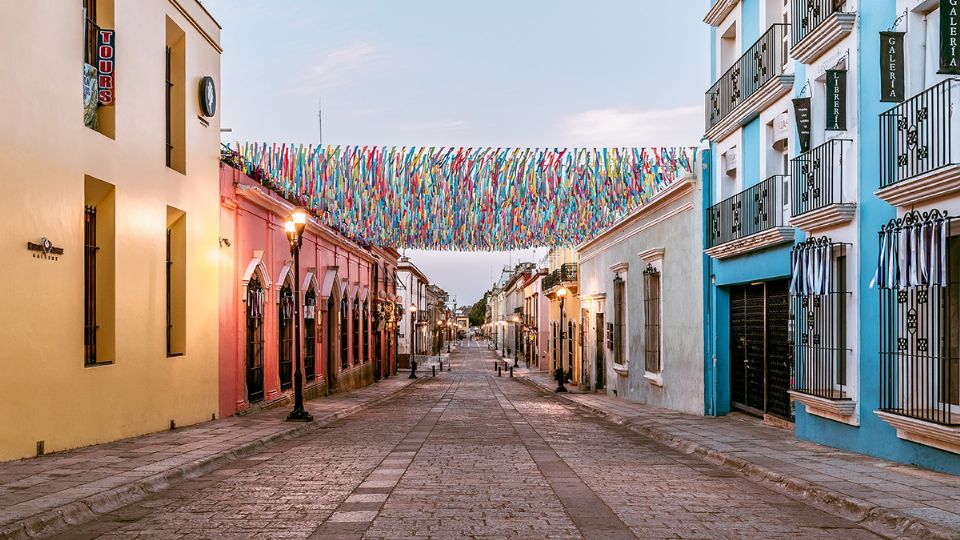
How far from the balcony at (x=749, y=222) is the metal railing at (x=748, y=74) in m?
1.80

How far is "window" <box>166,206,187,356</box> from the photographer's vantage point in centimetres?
1611

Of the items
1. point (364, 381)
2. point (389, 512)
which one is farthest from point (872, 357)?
point (364, 381)

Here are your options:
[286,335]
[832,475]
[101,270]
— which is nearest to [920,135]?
[832,475]

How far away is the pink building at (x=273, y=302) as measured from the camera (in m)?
18.6

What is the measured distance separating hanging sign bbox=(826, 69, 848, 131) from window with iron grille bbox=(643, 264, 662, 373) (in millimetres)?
11040

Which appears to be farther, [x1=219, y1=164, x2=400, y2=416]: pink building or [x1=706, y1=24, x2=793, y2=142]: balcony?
[x1=219, y1=164, x2=400, y2=416]: pink building

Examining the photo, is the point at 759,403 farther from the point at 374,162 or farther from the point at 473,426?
the point at 374,162

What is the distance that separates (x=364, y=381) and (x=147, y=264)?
2420 centimetres

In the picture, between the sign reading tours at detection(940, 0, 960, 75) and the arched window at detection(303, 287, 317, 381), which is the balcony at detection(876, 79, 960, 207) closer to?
the sign reading tours at detection(940, 0, 960, 75)

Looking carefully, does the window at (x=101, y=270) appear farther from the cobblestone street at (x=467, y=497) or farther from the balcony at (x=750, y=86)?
the balcony at (x=750, y=86)

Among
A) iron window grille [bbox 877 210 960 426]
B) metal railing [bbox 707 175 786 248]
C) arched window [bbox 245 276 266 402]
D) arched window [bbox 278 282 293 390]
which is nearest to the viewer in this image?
iron window grille [bbox 877 210 960 426]

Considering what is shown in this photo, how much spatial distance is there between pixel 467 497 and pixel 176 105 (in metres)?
10.4

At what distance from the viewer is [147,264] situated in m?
14.6

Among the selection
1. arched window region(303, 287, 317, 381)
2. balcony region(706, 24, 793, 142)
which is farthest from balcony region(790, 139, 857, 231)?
arched window region(303, 287, 317, 381)
